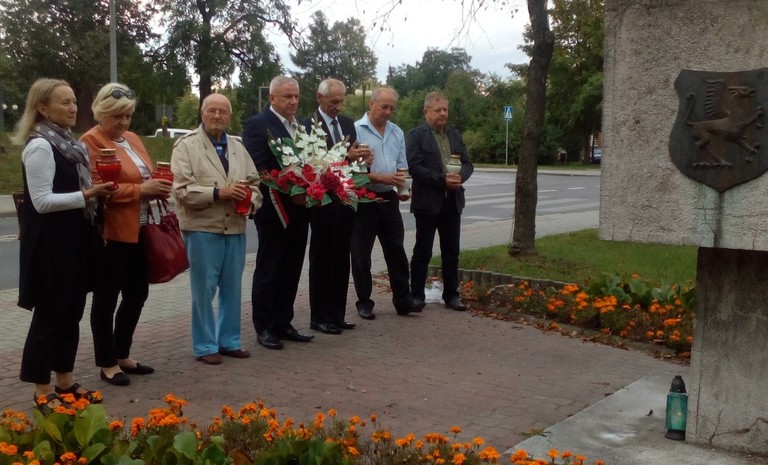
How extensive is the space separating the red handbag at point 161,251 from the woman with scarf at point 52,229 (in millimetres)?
540

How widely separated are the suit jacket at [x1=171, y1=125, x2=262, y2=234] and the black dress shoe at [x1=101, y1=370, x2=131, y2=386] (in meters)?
1.10

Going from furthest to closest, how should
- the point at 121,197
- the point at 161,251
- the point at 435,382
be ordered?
1. the point at 435,382
2. the point at 161,251
3. the point at 121,197

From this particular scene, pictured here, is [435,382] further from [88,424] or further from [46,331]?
[88,424]

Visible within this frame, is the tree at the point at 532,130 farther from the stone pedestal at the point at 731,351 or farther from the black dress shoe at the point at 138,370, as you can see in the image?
the stone pedestal at the point at 731,351

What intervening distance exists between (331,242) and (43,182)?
276 centimetres

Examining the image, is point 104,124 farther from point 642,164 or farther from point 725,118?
point 725,118

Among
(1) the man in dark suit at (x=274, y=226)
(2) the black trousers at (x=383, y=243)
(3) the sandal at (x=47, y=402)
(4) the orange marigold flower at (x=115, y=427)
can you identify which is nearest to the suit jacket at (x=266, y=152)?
(1) the man in dark suit at (x=274, y=226)

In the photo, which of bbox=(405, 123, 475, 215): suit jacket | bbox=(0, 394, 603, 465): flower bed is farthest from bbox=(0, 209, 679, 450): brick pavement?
bbox=(405, 123, 475, 215): suit jacket

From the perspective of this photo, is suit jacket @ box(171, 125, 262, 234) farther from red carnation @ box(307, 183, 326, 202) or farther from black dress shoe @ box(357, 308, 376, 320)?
black dress shoe @ box(357, 308, 376, 320)

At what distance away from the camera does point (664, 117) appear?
435 cm

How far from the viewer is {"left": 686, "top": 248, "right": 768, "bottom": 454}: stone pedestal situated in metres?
4.56

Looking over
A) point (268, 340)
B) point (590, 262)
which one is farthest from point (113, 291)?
point (590, 262)

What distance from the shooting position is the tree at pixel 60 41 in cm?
4456

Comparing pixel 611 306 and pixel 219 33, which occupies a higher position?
pixel 219 33
